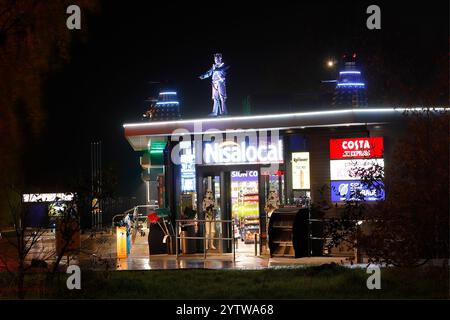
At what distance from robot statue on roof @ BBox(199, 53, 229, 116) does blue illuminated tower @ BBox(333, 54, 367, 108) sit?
→ 137 inches

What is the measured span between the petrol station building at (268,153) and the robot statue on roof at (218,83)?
1.04 meters

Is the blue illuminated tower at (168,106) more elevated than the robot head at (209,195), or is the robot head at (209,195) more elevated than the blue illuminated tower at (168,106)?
the blue illuminated tower at (168,106)

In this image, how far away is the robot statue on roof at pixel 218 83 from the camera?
66.1 ft

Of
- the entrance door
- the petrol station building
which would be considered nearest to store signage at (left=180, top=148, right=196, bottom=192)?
the petrol station building

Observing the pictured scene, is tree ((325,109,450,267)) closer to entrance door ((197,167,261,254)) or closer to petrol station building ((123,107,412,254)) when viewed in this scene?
petrol station building ((123,107,412,254))

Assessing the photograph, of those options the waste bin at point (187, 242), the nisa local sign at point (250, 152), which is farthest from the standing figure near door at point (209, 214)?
the nisa local sign at point (250, 152)

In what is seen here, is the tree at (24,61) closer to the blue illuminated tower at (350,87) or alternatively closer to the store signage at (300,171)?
the store signage at (300,171)

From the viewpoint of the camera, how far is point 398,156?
10609mm

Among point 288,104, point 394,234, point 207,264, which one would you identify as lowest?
point 207,264

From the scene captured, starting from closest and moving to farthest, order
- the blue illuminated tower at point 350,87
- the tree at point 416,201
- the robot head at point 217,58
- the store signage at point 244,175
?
1. the tree at point 416,201
2. the store signage at point 244,175
3. the robot head at point 217,58
4. the blue illuminated tower at point 350,87

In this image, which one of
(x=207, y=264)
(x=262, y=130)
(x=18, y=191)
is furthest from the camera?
(x=262, y=130)

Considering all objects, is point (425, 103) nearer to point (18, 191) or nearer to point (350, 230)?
point (350, 230)

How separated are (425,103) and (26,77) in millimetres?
6173
